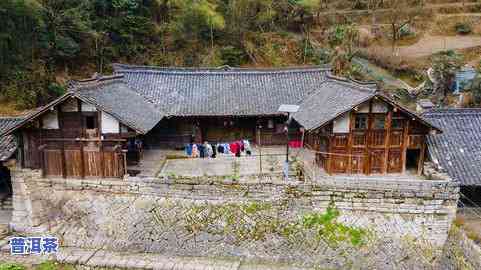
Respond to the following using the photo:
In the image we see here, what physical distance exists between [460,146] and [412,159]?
2.44 metres

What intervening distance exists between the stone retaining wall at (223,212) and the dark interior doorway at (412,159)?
3.66m

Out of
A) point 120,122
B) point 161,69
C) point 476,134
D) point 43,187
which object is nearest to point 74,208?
point 43,187

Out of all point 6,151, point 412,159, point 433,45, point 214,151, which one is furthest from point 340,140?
point 433,45

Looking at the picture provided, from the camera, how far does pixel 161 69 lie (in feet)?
90.7

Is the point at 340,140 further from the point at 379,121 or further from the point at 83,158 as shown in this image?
the point at 83,158

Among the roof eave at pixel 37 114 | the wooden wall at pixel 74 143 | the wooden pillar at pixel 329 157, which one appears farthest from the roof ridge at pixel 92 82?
the wooden pillar at pixel 329 157

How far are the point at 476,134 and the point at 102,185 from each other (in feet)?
62.6

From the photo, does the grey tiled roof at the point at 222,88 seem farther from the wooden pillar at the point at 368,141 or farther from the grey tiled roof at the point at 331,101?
the wooden pillar at the point at 368,141

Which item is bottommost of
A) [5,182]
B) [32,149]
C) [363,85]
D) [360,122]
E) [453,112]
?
[5,182]

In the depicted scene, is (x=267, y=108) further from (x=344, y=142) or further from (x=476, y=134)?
(x=476, y=134)

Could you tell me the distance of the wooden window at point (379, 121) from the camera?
64.4 ft

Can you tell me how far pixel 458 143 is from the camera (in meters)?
20.8

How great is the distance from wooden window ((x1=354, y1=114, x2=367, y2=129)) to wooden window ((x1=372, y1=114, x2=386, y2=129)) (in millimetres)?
476

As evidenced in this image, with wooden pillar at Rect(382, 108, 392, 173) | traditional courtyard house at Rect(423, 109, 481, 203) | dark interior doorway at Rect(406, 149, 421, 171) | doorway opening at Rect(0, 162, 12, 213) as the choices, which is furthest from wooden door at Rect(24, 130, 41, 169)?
traditional courtyard house at Rect(423, 109, 481, 203)
